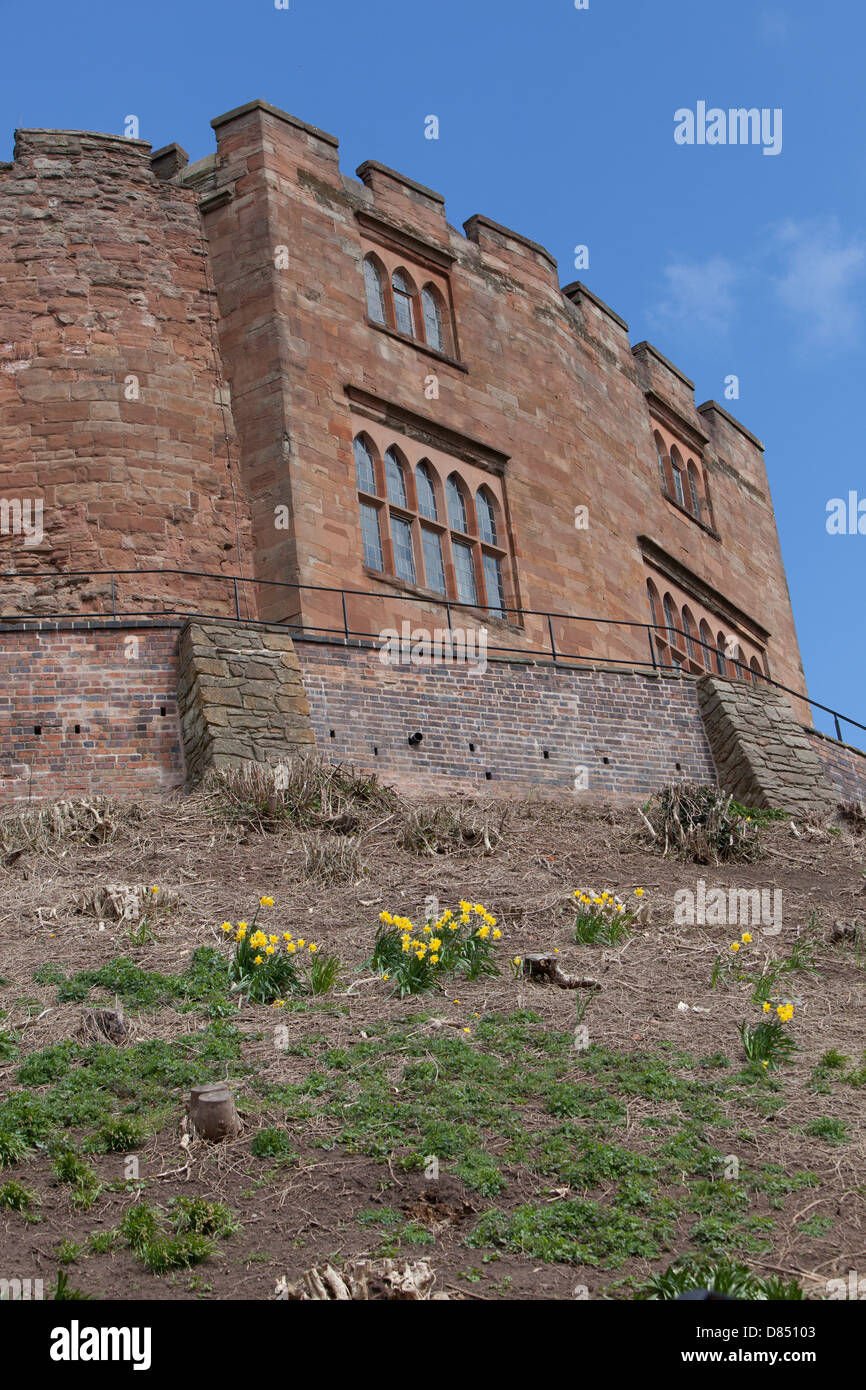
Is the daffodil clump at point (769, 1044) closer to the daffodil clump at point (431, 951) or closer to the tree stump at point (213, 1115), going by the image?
the daffodil clump at point (431, 951)

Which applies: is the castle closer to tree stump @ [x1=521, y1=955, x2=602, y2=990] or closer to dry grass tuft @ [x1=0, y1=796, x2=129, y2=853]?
dry grass tuft @ [x1=0, y1=796, x2=129, y2=853]

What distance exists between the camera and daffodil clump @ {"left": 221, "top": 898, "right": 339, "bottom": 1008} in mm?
10844

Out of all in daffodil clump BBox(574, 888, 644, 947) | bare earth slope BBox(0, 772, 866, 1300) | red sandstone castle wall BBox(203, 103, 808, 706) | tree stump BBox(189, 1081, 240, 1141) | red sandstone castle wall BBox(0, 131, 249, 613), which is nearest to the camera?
bare earth slope BBox(0, 772, 866, 1300)

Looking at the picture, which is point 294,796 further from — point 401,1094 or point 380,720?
point 401,1094

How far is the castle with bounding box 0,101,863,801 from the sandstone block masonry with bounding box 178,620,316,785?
1.5 inches

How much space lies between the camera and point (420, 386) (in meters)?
22.5

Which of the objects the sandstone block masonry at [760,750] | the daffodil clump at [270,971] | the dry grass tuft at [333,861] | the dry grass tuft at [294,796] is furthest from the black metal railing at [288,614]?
the daffodil clump at [270,971]

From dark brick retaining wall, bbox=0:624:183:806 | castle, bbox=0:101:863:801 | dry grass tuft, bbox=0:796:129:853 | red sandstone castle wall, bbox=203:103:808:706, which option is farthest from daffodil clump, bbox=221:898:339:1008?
red sandstone castle wall, bbox=203:103:808:706

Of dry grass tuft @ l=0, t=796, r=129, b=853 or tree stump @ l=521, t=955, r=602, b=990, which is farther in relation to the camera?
dry grass tuft @ l=0, t=796, r=129, b=853

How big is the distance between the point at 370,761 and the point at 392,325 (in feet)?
25.4

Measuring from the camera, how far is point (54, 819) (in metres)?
14.9

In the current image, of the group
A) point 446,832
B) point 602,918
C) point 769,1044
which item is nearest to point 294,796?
point 446,832
